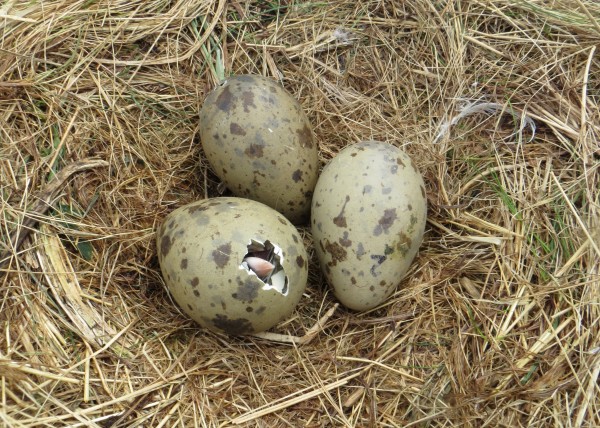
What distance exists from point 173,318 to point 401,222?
898mm

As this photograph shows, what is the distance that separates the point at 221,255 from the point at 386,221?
58 cm

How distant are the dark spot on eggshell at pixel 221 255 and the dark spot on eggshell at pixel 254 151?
0.42 meters

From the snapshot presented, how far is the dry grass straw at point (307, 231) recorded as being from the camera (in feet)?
6.29

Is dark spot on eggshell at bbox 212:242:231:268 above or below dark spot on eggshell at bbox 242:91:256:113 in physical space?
below

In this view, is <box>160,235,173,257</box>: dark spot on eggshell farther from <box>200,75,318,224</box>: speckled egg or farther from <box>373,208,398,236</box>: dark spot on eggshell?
<box>373,208,398,236</box>: dark spot on eggshell

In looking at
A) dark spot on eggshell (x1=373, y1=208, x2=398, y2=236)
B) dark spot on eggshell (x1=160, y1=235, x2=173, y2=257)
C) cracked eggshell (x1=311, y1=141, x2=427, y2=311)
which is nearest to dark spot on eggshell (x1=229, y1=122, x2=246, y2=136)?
cracked eggshell (x1=311, y1=141, x2=427, y2=311)

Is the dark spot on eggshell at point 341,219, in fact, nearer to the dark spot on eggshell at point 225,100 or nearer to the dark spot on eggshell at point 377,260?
the dark spot on eggshell at point 377,260

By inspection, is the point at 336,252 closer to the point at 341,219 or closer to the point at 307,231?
the point at 341,219

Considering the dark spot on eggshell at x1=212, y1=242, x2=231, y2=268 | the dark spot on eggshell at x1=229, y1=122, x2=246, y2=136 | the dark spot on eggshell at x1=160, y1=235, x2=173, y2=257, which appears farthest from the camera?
the dark spot on eggshell at x1=229, y1=122, x2=246, y2=136

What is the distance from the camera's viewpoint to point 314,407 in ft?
6.59

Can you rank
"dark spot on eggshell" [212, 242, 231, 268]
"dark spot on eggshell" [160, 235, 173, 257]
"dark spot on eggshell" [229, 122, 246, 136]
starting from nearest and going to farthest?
"dark spot on eggshell" [212, 242, 231, 268]
"dark spot on eggshell" [160, 235, 173, 257]
"dark spot on eggshell" [229, 122, 246, 136]

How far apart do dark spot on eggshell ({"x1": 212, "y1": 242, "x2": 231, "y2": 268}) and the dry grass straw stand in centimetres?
39

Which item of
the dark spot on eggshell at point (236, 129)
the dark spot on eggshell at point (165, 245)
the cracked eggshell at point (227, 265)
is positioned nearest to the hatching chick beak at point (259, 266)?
the cracked eggshell at point (227, 265)

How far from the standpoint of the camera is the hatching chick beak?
1.93 meters
